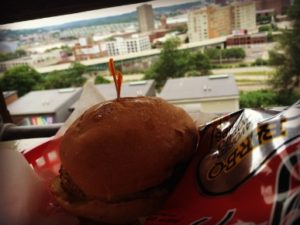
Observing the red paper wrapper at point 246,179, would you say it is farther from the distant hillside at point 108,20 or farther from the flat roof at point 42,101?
the flat roof at point 42,101

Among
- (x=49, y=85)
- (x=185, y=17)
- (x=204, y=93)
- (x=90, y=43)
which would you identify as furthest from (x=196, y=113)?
(x=49, y=85)

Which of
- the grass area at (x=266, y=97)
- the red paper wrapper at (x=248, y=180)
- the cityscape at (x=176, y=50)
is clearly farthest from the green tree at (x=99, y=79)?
the red paper wrapper at (x=248, y=180)

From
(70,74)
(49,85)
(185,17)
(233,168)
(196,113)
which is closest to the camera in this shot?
(233,168)

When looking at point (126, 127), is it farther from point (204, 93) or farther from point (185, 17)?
point (204, 93)

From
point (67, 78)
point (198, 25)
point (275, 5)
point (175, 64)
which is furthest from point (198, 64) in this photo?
point (67, 78)

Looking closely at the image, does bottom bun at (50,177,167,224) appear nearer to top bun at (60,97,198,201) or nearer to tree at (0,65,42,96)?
top bun at (60,97,198,201)

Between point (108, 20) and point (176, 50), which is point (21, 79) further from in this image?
point (176, 50)
